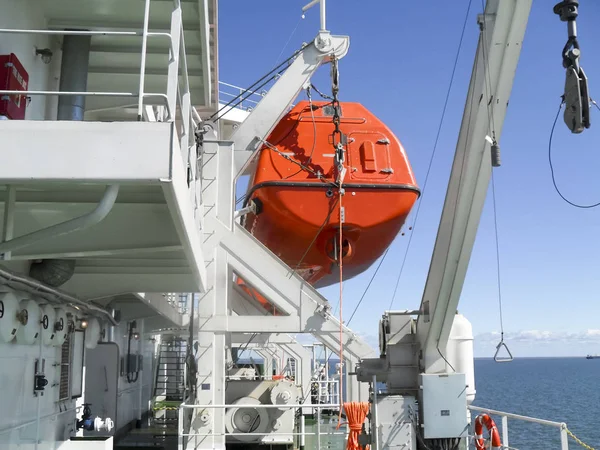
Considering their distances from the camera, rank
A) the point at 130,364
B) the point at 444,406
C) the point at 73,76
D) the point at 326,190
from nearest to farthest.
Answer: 1. the point at 73,76
2. the point at 444,406
3. the point at 326,190
4. the point at 130,364

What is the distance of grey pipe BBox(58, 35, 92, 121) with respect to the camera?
4715 mm

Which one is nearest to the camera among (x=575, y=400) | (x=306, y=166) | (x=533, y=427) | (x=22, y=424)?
(x=22, y=424)

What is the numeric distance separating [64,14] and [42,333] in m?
2.59

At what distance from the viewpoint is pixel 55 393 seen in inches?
243

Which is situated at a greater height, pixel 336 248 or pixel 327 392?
pixel 336 248

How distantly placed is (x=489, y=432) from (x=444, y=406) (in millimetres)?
533

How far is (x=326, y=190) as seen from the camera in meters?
8.87

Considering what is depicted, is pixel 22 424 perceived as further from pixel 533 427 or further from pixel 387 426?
pixel 533 427

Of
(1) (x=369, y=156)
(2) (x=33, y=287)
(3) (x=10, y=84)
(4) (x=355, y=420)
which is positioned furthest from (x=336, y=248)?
(3) (x=10, y=84)

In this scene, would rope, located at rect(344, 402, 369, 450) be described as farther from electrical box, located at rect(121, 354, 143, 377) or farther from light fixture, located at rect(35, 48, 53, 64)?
light fixture, located at rect(35, 48, 53, 64)

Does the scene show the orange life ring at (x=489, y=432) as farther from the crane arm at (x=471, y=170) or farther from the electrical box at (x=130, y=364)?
the electrical box at (x=130, y=364)

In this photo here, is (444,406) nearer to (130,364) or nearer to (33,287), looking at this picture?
(33,287)

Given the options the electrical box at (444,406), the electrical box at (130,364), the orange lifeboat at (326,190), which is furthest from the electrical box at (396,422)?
the electrical box at (130,364)

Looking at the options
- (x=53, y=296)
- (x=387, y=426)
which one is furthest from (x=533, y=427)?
(x=53, y=296)
